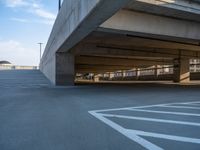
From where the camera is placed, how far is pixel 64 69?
2238 centimetres

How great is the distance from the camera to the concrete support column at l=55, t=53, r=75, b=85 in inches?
876

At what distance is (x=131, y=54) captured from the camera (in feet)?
84.1

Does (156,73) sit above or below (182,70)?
below

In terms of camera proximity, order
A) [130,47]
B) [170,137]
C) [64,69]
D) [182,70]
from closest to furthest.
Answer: [170,137]
[64,69]
[130,47]
[182,70]

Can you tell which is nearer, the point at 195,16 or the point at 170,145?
the point at 170,145

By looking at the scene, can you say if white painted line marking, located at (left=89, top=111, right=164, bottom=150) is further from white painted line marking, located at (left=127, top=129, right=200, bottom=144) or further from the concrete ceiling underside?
the concrete ceiling underside

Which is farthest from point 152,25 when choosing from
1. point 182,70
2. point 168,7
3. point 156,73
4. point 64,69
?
point 156,73

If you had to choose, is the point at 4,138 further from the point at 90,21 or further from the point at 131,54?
the point at 131,54

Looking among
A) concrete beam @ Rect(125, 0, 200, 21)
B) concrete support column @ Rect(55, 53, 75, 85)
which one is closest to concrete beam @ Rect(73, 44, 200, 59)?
concrete support column @ Rect(55, 53, 75, 85)

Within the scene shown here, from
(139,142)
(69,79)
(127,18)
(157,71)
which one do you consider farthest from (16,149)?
(157,71)

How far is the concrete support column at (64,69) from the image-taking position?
22.2m

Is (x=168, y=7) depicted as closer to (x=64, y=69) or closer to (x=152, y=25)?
(x=152, y=25)

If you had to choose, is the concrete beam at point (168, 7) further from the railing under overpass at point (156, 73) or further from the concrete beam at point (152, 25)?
the railing under overpass at point (156, 73)

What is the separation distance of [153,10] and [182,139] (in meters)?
9.61
